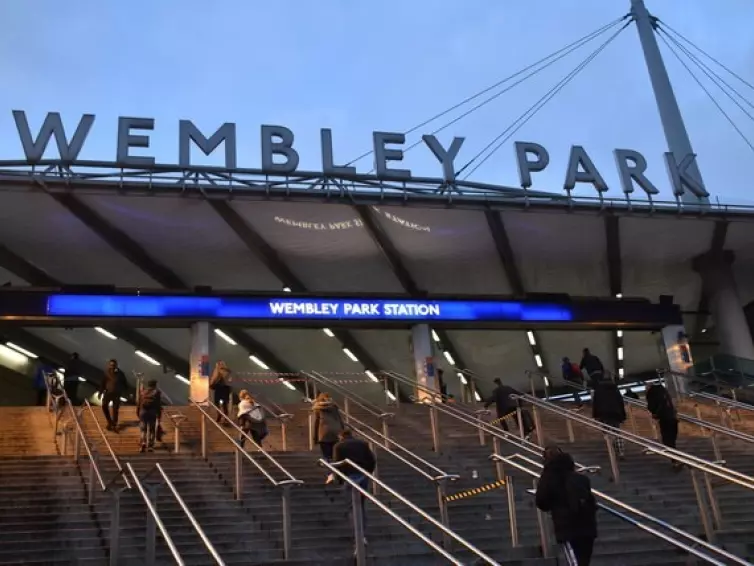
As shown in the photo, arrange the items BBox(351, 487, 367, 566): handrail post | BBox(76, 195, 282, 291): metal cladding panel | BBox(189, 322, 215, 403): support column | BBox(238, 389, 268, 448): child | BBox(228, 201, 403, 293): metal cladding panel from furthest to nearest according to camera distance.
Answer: BBox(189, 322, 215, 403): support column, BBox(228, 201, 403, 293): metal cladding panel, BBox(76, 195, 282, 291): metal cladding panel, BBox(238, 389, 268, 448): child, BBox(351, 487, 367, 566): handrail post

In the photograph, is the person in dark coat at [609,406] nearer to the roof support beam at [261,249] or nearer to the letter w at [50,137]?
the roof support beam at [261,249]

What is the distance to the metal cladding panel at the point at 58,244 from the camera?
17.8 metres

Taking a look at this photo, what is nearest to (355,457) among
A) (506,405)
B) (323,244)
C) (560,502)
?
(560,502)

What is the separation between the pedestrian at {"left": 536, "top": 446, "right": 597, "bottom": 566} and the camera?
5.23 meters

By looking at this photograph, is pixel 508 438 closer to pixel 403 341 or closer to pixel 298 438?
pixel 298 438

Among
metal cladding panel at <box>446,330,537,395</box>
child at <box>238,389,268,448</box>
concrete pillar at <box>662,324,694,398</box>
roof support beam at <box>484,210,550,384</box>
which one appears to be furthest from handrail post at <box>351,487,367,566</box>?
metal cladding panel at <box>446,330,537,395</box>

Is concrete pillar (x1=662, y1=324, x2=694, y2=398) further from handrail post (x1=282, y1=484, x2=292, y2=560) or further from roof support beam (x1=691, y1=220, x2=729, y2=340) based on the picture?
handrail post (x1=282, y1=484, x2=292, y2=560)

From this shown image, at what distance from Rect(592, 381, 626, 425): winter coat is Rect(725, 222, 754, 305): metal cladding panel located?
1290cm

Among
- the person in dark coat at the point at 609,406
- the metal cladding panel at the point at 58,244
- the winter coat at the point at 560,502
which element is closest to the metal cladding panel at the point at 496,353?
the metal cladding panel at the point at 58,244

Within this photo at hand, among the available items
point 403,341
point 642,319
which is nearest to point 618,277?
point 642,319

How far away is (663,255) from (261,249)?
40.9 feet

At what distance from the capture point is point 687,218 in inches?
812

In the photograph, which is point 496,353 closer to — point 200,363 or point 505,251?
point 505,251

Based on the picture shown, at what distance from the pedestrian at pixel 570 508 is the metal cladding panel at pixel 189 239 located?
14.2 metres
